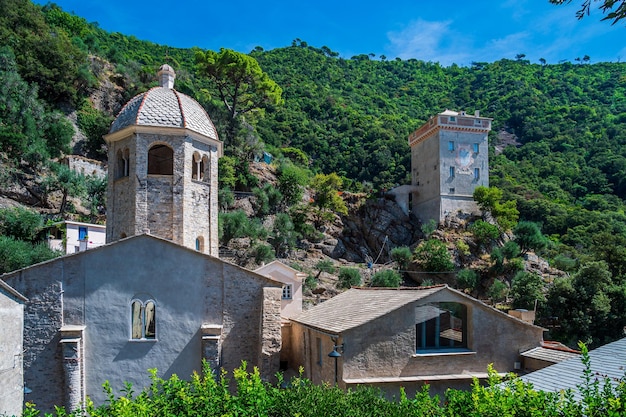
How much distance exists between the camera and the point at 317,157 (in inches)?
3233

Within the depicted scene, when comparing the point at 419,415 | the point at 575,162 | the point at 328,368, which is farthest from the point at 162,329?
the point at 575,162

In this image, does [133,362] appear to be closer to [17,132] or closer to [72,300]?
[72,300]

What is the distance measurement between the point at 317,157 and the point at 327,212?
29.0m

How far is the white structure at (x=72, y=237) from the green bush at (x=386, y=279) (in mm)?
22623

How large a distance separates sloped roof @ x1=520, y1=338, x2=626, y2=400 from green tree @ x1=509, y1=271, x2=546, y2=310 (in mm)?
27049

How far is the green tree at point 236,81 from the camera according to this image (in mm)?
57750

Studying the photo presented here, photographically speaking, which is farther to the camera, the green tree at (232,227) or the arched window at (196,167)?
the green tree at (232,227)

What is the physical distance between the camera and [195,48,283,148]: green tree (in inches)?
2274

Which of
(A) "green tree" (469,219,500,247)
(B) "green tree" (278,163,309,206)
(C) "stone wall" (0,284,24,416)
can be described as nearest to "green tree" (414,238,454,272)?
(A) "green tree" (469,219,500,247)

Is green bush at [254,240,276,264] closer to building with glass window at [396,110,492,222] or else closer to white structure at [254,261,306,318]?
white structure at [254,261,306,318]

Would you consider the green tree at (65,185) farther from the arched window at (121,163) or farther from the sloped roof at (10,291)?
the sloped roof at (10,291)

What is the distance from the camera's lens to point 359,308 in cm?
1694

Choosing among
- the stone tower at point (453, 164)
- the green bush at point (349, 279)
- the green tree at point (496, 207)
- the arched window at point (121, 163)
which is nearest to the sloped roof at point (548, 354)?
the arched window at point (121, 163)

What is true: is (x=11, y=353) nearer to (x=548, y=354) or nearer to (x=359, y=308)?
(x=359, y=308)
